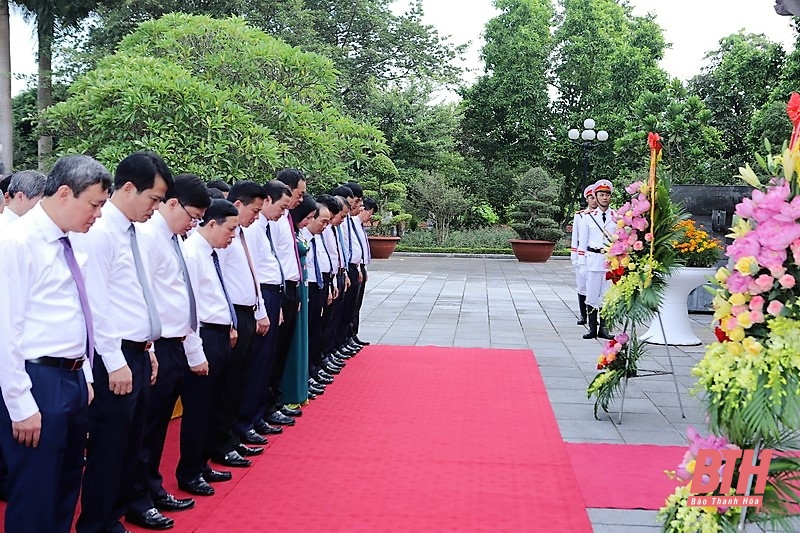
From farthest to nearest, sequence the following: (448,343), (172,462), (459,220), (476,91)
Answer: (476,91) < (459,220) < (448,343) < (172,462)

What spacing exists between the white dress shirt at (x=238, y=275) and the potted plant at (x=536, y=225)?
54.6 ft

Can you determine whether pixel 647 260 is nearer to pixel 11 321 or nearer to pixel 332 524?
pixel 332 524

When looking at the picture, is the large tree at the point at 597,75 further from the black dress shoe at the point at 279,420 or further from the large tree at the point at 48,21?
the black dress shoe at the point at 279,420

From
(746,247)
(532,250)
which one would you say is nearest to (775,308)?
(746,247)

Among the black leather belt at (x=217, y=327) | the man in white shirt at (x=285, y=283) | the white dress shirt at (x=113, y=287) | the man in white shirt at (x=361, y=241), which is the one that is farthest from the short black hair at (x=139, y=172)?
the man in white shirt at (x=361, y=241)

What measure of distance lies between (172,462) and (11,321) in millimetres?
2020

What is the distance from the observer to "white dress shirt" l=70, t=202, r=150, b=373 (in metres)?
2.76

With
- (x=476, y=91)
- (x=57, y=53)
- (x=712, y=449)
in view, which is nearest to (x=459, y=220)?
(x=476, y=91)

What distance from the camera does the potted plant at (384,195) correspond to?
1961 centimetres

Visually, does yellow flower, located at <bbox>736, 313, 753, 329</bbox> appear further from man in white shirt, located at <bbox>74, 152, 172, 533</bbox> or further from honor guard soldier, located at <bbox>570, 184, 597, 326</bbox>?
honor guard soldier, located at <bbox>570, 184, 597, 326</bbox>

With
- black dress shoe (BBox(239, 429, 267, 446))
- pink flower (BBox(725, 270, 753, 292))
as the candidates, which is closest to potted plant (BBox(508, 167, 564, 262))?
black dress shoe (BBox(239, 429, 267, 446))

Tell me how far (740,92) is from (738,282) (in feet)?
62.5

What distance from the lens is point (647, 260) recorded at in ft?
16.6

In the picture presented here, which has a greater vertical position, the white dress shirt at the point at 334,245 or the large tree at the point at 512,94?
the large tree at the point at 512,94
